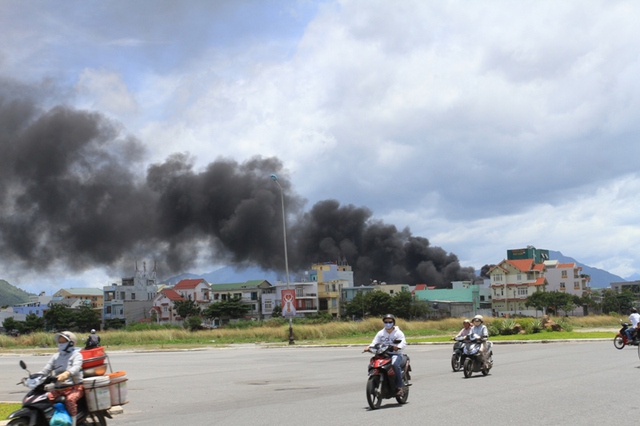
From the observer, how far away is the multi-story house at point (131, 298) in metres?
116

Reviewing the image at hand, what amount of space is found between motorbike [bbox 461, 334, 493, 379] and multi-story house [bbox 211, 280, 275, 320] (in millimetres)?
92359

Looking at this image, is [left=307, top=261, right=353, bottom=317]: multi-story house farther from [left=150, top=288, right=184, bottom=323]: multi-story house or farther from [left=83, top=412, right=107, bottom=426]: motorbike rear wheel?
[left=83, top=412, right=107, bottom=426]: motorbike rear wheel

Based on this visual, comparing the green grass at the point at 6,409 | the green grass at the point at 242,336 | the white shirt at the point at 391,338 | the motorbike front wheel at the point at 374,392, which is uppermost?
the white shirt at the point at 391,338

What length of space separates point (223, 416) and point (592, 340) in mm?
27257

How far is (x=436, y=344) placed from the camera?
35.8 meters

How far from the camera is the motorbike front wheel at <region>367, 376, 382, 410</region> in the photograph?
11602 mm

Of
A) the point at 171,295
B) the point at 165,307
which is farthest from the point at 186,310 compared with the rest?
the point at 171,295

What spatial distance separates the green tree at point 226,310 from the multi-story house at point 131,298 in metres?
20.2

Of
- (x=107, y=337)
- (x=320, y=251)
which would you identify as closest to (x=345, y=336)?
(x=107, y=337)

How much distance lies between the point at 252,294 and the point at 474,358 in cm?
9920

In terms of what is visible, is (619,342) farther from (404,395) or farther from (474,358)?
(404,395)

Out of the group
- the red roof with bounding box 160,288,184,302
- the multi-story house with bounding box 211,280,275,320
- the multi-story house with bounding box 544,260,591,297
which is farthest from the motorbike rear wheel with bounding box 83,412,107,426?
the multi-story house with bounding box 544,260,591,297

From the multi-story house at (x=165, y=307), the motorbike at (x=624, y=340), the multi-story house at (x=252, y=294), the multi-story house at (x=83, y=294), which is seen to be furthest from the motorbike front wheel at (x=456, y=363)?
the multi-story house at (x=83, y=294)

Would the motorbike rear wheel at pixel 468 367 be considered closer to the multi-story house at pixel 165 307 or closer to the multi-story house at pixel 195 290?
the multi-story house at pixel 165 307
